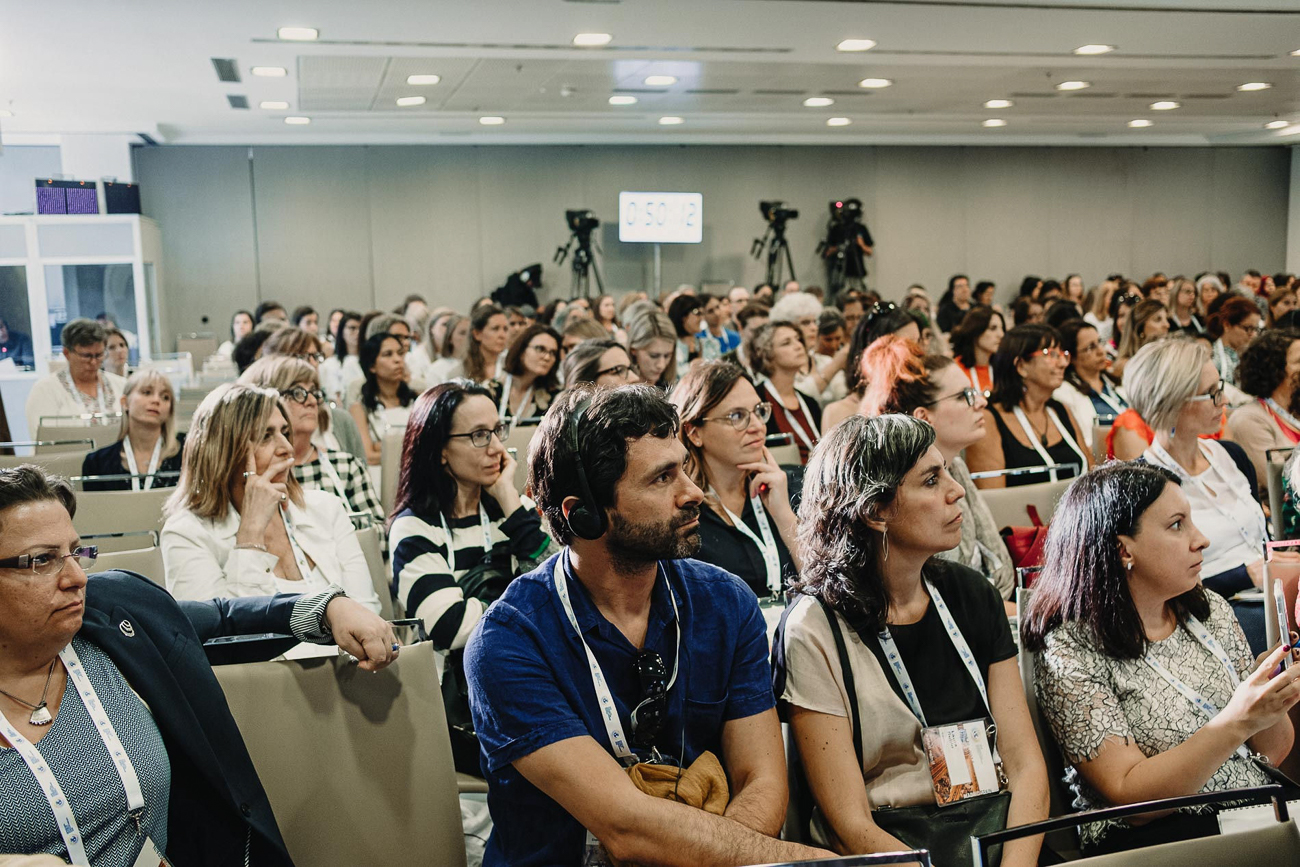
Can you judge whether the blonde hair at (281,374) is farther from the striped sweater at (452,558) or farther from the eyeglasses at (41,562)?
the eyeglasses at (41,562)

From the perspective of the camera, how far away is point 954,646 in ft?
6.52

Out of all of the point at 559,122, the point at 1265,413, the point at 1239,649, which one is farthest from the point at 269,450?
the point at 559,122

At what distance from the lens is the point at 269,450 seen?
2.86m

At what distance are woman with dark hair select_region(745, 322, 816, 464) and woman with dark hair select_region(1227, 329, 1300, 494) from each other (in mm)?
1550

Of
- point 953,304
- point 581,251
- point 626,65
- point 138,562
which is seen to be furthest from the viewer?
point 581,251

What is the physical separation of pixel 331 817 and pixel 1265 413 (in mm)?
3820

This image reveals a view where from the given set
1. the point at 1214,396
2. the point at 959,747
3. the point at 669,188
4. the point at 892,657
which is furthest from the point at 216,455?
the point at 669,188

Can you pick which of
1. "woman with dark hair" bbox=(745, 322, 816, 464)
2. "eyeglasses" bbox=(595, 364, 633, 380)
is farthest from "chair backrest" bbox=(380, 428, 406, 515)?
"woman with dark hair" bbox=(745, 322, 816, 464)

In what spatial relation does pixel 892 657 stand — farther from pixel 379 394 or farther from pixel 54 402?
pixel 54 402

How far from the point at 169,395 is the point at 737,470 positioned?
2420mm

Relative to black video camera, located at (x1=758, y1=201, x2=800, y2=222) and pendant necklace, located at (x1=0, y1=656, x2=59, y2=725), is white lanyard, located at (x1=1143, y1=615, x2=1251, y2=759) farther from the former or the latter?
black video camera, located at (x1=758, y1=201, x2=800, y2=222)

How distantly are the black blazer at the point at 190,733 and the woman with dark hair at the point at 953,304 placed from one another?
11.6 metres

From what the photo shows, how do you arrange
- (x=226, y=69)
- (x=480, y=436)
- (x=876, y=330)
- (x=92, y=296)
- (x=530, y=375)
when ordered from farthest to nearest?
(x=92, y=296) < (x=226, y=69) < (x=530, y=375) < (x=876, y=330) < (x=480, y=436)

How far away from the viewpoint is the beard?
5.80ft
